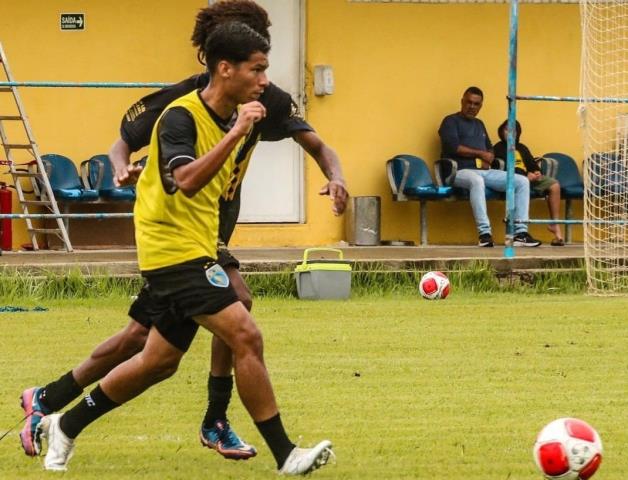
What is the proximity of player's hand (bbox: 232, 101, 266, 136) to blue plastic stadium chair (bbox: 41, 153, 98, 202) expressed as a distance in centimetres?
923

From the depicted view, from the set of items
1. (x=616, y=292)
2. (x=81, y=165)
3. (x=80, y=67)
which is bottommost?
(x=616, y=292)

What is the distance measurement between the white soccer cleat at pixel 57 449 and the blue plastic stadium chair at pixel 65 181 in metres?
8.61

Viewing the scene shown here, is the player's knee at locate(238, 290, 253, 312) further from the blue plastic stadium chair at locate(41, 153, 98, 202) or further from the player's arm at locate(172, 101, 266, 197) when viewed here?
the blue plastic stadium chair at locate(41, 153, 98, 202)

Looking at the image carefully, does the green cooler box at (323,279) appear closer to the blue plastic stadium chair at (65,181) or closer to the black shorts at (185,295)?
the blue plastic stadium chair at (65,181)

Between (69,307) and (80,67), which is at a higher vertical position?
(80,67)

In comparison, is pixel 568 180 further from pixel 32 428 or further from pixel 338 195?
pixel 32 428

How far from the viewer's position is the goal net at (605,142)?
1347 centimetres

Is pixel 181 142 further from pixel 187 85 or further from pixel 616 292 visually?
pixel 616 292

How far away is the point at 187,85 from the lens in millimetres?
6328

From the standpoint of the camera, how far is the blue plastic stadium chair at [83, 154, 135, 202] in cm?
1460

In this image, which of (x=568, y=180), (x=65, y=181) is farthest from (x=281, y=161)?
(x=568, y=180)

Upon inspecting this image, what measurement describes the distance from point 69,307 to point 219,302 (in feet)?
20.8

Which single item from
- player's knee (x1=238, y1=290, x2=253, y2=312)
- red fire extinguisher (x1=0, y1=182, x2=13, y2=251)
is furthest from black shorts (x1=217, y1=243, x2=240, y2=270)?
red fire extinguisher (x1=0, y1=182, x2=13, y2=251)

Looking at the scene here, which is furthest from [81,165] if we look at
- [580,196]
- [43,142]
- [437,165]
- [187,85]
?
[187,85]
